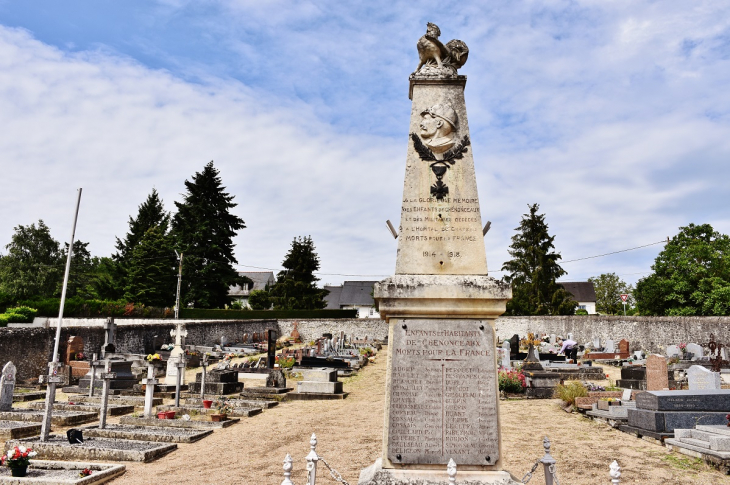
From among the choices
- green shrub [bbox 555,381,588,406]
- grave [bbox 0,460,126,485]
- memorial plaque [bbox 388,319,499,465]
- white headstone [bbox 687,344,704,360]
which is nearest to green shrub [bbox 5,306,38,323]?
grave [bbox 0,460,126,485]

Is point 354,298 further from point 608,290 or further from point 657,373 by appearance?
point 657,373

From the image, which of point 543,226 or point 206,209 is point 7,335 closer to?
point 206,209

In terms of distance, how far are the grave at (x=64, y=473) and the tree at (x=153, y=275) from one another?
37.8 meters

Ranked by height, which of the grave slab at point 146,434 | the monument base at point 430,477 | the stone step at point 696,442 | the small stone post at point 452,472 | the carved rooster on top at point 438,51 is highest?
the carved rooster on top at point 438,51

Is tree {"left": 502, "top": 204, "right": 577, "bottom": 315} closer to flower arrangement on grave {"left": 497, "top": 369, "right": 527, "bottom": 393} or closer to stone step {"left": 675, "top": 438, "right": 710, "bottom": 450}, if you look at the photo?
flower arrangement on grave {"left": 497, "top": 369, "right": 527, "bottom": 393}

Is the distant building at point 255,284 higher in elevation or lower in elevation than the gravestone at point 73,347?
higher

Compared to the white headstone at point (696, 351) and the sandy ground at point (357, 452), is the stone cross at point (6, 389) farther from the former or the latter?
the white headstone at point (696, 351)

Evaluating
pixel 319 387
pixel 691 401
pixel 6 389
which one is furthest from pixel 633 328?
pixel 6 389

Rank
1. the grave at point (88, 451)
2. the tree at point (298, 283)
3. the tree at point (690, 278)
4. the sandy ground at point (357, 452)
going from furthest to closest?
the tree at point (298, 283) < the tree at point (690, 278) < the grave at point (88, 451) < the sandy ground at point (357, 452)

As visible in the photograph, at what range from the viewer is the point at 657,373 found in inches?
487

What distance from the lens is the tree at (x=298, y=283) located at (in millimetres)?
48688

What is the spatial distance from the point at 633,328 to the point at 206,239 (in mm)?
34064

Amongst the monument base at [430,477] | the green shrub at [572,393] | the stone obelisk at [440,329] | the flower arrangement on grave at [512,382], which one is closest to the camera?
the monument base at [430,477]

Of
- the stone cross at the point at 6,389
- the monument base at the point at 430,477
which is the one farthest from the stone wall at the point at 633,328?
the stone cross at the point at 6,389
